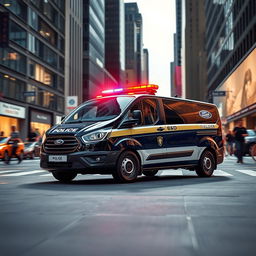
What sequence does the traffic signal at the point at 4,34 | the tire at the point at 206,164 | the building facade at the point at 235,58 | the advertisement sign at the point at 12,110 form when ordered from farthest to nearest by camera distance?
the building facade at the point at 235,58
the advertisement sign at the point at 12,110
the traffic signal at the point at 4,34
the tire at the point at 206,164

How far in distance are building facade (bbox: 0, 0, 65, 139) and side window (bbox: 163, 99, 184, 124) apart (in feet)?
82.7

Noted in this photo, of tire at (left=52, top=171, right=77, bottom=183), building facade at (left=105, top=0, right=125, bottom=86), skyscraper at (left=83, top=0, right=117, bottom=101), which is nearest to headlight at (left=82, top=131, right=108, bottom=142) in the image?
tire at (left=52, top=171, right=77, bottom=183)

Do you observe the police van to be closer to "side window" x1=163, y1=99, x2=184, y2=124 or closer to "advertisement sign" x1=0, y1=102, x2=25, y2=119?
"side window" x1=163, y1=99, x2=184, y2=124

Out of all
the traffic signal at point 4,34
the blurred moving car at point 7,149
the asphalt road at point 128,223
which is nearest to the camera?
the asphalt road at point 128,223

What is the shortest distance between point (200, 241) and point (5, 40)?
36345 mm

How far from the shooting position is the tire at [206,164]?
37.4 ft

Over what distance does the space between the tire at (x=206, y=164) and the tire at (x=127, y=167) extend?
7.30 feet

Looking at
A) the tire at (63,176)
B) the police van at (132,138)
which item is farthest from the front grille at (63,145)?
the tire at (63,176)

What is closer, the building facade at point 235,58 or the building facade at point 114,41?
the building facade at point 235,58

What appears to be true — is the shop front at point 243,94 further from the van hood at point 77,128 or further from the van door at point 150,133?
the van hood at point 77,128

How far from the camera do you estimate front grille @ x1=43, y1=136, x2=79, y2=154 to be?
9.34 meters

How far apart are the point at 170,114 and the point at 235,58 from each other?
4329cm

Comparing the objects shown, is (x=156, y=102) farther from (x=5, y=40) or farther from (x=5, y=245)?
(x=5, y=40)

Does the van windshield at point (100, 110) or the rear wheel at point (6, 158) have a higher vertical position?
the van windshield at point (100, 110)
